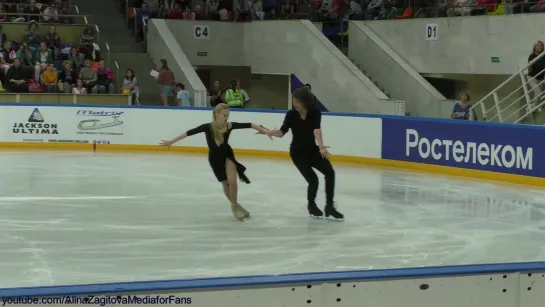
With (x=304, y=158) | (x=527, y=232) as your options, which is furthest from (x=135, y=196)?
(x=527, y=232)

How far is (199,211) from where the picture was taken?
32.5 ft

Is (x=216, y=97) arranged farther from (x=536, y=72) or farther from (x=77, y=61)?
(x=536, y=72)

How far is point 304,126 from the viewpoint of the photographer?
9156 mm

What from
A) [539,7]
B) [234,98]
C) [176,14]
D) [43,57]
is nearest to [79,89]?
[43,57]

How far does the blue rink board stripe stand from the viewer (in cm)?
337

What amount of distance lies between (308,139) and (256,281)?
5690mm

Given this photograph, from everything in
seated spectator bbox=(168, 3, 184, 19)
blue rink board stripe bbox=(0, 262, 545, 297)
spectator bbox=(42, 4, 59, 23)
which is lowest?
blue rink board stripe bbox=(0, 262, 545, 297)

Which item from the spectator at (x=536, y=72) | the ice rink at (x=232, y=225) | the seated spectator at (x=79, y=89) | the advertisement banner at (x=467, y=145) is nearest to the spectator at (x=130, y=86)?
the seated spectator at (x=79, y=89)

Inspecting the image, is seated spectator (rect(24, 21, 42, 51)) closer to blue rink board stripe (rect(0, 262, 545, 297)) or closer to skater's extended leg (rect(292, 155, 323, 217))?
skater's extended leg (rect(292, 155, 323, 217))

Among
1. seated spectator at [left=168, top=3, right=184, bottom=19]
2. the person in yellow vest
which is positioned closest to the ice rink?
the person in yellow vest

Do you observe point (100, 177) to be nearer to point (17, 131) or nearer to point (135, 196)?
point (135, 196)

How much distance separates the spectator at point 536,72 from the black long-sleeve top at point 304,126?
7.83 meters

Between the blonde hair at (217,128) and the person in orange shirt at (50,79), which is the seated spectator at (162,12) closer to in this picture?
the person in orange shirt at (50,79)

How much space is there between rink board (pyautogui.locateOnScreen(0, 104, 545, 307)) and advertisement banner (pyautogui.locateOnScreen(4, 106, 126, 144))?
0.02 meters
